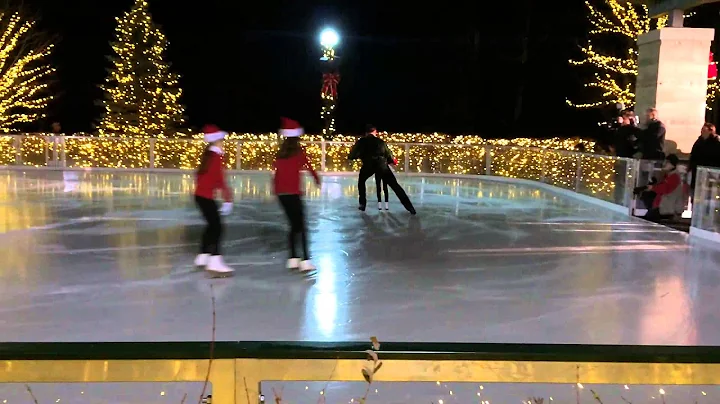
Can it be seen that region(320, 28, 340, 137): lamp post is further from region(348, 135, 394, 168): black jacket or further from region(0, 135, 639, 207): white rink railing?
region(348, 135, 394, 168): black jacket

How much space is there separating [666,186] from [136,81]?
15.8 metres

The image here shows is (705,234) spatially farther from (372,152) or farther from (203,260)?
(203,260)

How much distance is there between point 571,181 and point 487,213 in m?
3.04

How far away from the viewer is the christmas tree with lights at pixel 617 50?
20141mm

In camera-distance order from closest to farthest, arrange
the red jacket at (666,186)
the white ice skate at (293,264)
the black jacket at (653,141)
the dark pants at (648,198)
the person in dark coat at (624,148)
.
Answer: the white ice skate at (293,264) → the red jacket at (666,186) → the dark pants at (648,198) → the black jacket at (653,141) → the person in dark coat at (624,148)

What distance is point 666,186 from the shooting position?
8.48m

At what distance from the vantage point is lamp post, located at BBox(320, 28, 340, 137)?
14.5m

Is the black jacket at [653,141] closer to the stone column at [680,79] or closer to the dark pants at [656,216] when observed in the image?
the dark pants at [656,216]

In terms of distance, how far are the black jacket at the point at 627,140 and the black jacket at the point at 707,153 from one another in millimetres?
1293

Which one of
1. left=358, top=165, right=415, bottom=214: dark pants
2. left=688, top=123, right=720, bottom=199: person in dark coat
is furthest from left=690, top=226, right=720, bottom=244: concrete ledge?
left=358, top=165, right=415, bottom=214: dark pants

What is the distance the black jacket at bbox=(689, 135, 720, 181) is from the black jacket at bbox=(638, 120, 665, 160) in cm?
82

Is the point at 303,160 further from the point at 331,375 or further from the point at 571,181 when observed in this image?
the point at 571,181

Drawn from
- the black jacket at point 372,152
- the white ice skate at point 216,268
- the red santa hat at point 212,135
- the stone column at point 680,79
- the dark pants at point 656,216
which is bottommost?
the white ice skate at point 216,268

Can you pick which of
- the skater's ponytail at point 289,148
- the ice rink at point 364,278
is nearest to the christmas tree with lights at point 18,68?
the ice rink at point 364,278
